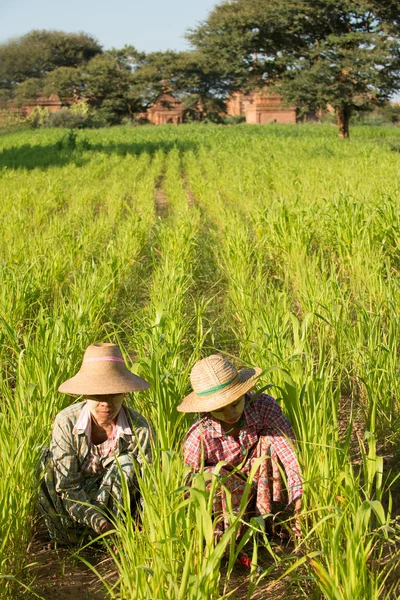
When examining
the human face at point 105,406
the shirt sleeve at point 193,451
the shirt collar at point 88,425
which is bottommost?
the shirt sleeve at point 193,451

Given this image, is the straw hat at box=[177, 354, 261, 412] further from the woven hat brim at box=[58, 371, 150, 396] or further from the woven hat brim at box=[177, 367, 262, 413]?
the woven hat brim at box=[58, 371, 150, 396]

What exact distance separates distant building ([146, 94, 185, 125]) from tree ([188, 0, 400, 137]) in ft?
73.4

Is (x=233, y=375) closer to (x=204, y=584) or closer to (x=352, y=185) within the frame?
(x=204, y=584)

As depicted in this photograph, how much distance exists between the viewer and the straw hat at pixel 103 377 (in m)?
2.51

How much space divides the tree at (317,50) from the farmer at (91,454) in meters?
20.2

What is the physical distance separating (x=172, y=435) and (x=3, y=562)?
2.66 feet

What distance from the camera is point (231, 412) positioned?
8.30ft

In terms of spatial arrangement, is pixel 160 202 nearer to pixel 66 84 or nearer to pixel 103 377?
pixel 103 377

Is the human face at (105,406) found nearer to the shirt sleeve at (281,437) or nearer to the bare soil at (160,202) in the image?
the shirt sleeve at (281,437)

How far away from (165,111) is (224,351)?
1809 inches

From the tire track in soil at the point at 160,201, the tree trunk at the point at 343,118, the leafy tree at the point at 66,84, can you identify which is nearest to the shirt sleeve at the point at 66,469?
the tire track in soil at the point at 160,201

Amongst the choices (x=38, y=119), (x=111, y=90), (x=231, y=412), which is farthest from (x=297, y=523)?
(x=111, y=90)

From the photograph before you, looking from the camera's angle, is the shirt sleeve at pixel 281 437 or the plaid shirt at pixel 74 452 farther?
the plaid shirt at pixel 74 452

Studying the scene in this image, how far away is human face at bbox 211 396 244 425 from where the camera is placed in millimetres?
2518
